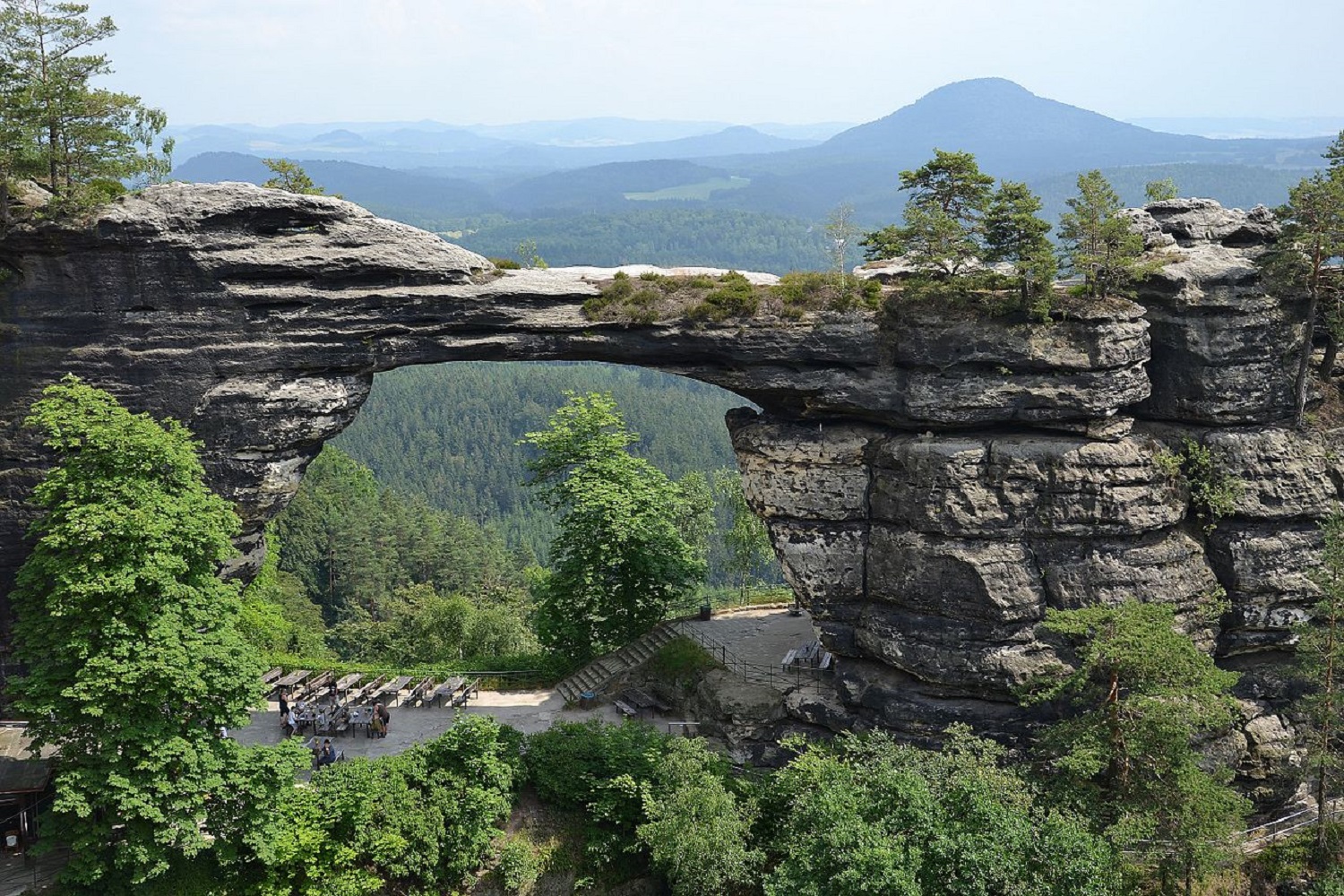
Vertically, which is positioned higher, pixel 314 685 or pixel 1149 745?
pixel 1149 745

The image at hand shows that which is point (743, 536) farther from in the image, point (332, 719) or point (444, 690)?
point (332, 719)

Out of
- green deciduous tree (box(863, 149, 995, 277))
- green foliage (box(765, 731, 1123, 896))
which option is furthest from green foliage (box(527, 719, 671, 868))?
green deciduous tree (box(863, 149, 995, 277))

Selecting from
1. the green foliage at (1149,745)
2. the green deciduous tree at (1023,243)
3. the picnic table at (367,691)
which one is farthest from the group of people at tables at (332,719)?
the green deciduous tree at (1023,243)

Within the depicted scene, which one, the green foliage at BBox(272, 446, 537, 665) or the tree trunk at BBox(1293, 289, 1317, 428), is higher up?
the tree trunk at BBox(1293, 289, 1317, 428)

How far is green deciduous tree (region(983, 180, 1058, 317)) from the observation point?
27.4 meters

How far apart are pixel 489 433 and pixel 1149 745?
149280 millimetres

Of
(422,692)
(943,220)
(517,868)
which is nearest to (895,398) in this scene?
(943,220)

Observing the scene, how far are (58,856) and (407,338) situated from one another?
51.9 ft

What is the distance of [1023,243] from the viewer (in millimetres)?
27844

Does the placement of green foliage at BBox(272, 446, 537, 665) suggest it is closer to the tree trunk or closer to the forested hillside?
the tree trunk

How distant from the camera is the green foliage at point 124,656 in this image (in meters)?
23.4

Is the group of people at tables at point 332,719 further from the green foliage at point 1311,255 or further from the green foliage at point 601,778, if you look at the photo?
the green foliage at point 1311,255

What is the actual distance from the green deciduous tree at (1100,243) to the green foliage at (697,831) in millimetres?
16700

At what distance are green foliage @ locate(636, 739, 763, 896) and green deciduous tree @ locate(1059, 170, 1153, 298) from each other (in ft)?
54.8
